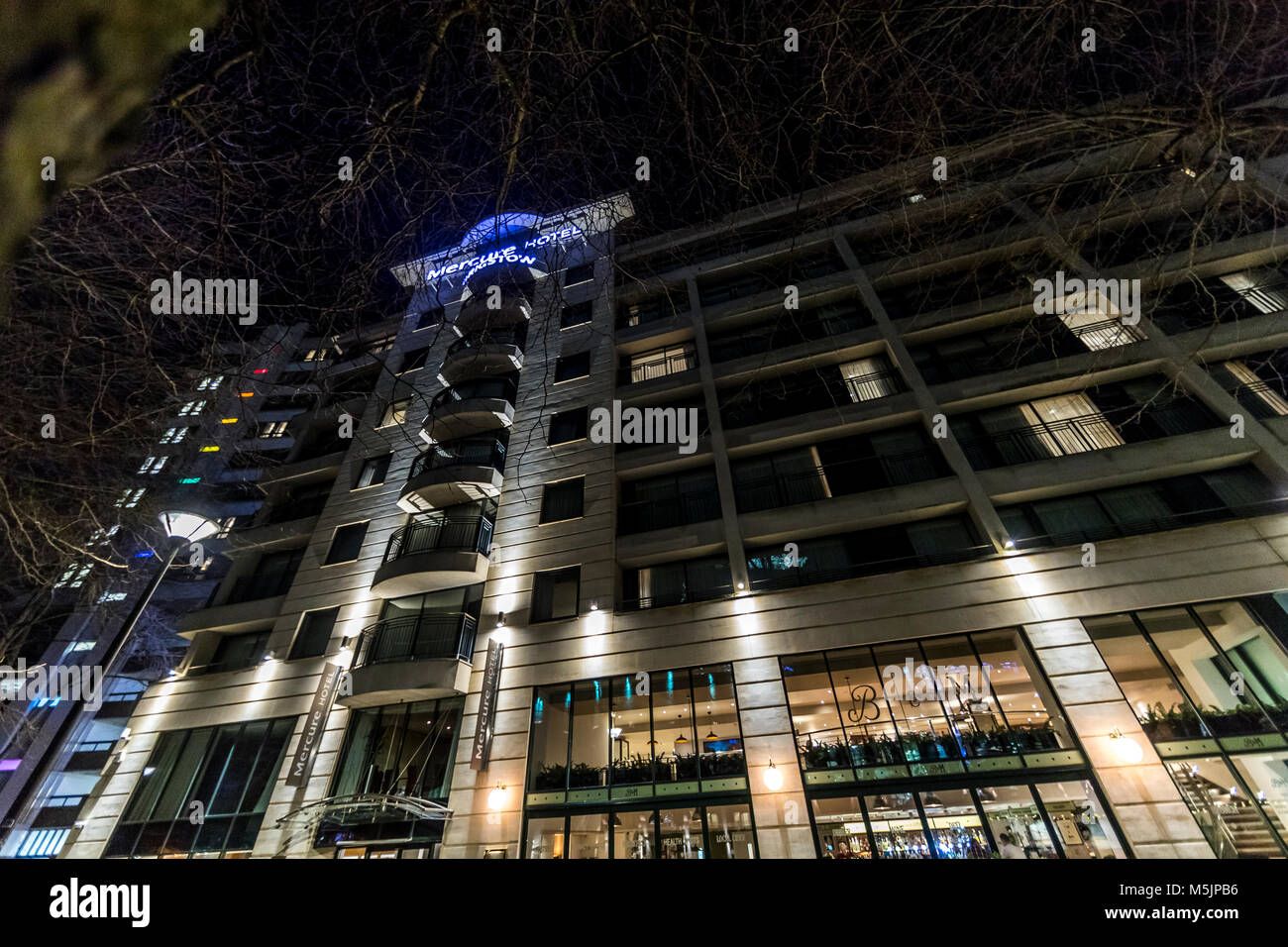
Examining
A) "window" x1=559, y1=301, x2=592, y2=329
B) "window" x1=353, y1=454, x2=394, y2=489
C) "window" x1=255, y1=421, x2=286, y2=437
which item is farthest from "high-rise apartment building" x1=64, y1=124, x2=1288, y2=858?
"window" x1=255, y1=421, x2=286, y2=437

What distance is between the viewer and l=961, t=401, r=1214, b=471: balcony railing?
1448 centimetres

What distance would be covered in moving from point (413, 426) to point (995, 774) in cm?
2131

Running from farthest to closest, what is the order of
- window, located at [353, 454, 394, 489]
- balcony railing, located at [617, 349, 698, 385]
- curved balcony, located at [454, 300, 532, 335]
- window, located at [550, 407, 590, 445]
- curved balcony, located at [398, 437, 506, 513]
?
window, located at [353, 454, 394, 489] < balcony railing, located at [617, 349, 698, 385] < window, located at [550, 407, 590, 445] < curved balcony, located at [398, 437, 506, 513] < curved balcony, located at [454, 300, 532, 335]

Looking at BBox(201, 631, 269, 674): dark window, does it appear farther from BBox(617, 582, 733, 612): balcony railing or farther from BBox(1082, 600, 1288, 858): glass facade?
BBox(1082, 600, 1288, 858): glass facade

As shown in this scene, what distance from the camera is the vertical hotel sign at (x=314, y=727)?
1501cm

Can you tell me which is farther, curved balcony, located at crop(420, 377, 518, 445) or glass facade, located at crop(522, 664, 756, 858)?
curved balcony, located at crop(420, 377, 518, 445)

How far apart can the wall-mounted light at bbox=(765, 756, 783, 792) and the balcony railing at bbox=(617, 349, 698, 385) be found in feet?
43.1

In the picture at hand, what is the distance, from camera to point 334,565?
19.7 m

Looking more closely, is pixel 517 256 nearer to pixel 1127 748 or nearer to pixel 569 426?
pixel 569 426

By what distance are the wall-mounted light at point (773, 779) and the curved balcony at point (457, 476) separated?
1191 centimetres

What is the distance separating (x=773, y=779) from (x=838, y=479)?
8422 millimetres

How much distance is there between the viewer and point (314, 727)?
51.2 feet

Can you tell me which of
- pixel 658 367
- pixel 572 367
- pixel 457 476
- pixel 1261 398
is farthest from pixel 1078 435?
pixel 457 476
